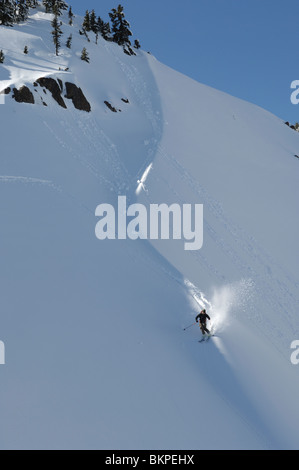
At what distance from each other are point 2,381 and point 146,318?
4.75 metres

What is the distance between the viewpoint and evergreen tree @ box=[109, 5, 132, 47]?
54906mm

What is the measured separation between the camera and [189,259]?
50.4 feet

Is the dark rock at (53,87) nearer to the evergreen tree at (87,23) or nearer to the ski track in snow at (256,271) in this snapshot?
the ski track in snow at (256,271)

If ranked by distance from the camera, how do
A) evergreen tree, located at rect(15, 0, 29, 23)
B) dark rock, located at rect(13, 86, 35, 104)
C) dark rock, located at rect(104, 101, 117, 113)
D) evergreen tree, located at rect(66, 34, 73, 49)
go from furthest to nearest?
evergreen tree, located at rect(15, 0, 29, 23)
evergreen tree, located at rect(66, 34, 73, 49)
dark rock, located at rect(104, 101, 117, 113)
dark rock, located at rect(13, 86, 35, 104)

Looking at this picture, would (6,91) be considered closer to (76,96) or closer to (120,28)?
(76,96)

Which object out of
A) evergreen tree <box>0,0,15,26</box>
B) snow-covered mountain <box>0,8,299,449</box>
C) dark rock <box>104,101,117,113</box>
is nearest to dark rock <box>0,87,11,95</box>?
snow-covered mountain <box>0,8,299,449</box>

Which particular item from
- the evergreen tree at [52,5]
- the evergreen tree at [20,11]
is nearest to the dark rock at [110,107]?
the evergreen tree at [20,11]

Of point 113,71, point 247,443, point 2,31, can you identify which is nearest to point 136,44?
point 113,71

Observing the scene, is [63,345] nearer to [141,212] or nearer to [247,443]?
[247,443]

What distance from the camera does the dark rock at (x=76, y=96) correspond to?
86.8 ft

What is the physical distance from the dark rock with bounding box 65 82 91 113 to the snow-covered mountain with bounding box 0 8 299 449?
196 millimetres

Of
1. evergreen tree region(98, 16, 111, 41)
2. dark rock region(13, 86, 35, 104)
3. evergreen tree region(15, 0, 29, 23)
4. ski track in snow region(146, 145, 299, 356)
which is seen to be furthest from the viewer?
evergreen tree region(98, 16, 111, 41)

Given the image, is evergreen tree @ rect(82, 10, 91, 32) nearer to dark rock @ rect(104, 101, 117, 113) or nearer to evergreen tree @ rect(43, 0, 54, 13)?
evergreen tree @ rect(43, 0, 54, 13)

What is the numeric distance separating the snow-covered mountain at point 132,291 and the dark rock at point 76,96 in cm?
20
